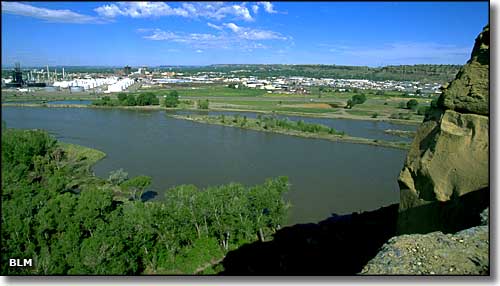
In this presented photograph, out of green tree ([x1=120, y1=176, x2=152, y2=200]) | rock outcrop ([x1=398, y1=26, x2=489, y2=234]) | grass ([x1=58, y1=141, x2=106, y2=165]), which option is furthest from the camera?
grass ([x1=58, y1=141, x2=106, y2=165])

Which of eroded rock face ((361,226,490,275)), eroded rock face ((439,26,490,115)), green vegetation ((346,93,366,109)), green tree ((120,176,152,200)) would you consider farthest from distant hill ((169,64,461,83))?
eroded rock face ((361,226,490,275))

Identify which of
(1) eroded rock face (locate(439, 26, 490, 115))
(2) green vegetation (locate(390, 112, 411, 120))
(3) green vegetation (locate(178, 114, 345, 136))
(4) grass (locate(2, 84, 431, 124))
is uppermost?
(1) eroded rock face (locate(439, 26, 490, 115))

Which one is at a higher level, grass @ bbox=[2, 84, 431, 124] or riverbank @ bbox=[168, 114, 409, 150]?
grass @ bbox=[2, 84, 431, 124]

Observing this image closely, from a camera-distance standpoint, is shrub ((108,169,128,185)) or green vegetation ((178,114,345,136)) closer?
shrub ((108,169,128,185))

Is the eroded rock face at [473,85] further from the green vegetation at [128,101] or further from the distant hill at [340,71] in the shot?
the green vegetation at [128,101]

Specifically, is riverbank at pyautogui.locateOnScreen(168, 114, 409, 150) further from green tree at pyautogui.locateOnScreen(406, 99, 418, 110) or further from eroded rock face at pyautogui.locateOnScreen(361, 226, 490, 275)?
eroded rock face at pyautogui.locateOnScreen(361, 226, 490, 275)

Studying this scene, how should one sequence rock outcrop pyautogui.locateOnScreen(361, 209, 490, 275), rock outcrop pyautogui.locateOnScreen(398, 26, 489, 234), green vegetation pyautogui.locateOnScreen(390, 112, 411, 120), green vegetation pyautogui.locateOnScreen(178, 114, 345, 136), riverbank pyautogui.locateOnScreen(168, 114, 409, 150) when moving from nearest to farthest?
rock outcrop pyautogui.locateOnScreen(361, 209, 490, 275) < rock outcrop pyautogui.locateOnScreen(398, 26, 489, 234) < riverbank pyautogui.locateOnScreen(168, 114, 409, 150) < green vegetation pyautogui.locateOnScreen(178, 114, 345, 136) < green vegetation pyautogui.locateOnScreen(390, 112, 411, 120)

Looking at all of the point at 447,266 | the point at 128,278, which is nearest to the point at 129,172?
the point at 128,278
